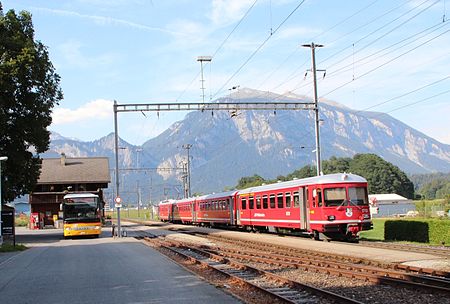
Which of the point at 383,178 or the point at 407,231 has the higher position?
the point at 383,178

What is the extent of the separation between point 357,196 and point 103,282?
14.1m

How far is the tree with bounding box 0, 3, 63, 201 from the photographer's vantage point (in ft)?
126

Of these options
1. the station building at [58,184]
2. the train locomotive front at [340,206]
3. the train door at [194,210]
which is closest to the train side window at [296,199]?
the train locomotive front at [340,206]

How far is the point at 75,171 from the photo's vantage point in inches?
2766

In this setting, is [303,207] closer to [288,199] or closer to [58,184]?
[288,199]

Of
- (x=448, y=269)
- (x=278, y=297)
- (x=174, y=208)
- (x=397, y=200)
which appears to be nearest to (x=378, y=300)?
(x=278, y=297)

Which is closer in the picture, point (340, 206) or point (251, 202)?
point (340, 206)

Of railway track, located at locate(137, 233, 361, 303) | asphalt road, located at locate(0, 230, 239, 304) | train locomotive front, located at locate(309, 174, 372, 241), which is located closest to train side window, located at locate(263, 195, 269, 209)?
train locomotive front, located at locate(309, 174, 372, 241)

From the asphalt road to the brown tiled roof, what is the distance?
46.8 metres

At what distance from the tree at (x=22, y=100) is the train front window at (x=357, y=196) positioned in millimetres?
23729

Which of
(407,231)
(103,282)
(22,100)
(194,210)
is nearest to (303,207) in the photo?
(407,231)

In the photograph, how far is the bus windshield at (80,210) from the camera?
3597 cm

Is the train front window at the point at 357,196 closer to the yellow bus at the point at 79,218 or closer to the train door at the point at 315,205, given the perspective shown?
the train door at the point at 315,205

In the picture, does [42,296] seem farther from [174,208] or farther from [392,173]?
[392,173]
